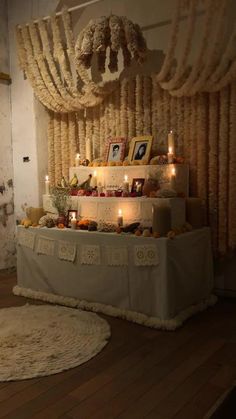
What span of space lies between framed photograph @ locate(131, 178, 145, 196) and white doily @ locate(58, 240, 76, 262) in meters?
0.74

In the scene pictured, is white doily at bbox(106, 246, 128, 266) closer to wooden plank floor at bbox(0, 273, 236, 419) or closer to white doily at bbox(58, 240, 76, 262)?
white doily at bbox(58, 240, 76, 262)

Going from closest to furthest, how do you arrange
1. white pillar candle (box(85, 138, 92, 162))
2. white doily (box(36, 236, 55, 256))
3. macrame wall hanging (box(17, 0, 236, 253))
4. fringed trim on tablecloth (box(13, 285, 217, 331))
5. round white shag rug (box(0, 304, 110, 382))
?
round white shag rug (box(0, 304, 110, 382)) → fringed trim on tablecloth (box(13, 285, 217, 331)) → macrame wall hanging (box(17, 0, 236, 253)) → white doily (box(36, 236, 55, 256)) → white pillar candle (box(85, 138, 92, 162))

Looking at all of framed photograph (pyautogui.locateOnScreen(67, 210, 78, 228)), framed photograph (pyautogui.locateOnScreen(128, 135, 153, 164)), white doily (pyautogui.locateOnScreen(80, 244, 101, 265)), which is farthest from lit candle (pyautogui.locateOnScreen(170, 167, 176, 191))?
framed photograph (pyautogui.locateOnScreen(67, 210, 78, 228))

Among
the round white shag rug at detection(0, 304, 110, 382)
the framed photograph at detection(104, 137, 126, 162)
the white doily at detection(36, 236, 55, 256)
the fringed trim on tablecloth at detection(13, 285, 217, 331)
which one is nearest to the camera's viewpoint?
the round white shag rug at detection(0, 304, 110, 382)

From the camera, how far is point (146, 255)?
3.20 meters

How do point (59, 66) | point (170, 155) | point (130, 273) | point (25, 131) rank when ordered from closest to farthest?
point (130, 273) < point (170, 155) < point (59, 66) < point (25, 131)

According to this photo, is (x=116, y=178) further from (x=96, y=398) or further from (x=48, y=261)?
(x=96, y=398)

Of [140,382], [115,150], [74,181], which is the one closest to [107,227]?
[74,181]

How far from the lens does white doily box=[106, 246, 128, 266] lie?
3.33m

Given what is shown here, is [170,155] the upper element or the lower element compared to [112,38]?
lower

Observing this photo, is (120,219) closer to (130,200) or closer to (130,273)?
(130,200)

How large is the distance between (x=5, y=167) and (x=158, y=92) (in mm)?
2280

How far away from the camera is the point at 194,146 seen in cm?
379

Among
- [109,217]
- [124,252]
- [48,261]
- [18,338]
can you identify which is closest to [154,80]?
[109,217]
